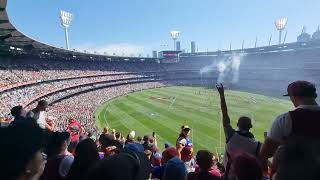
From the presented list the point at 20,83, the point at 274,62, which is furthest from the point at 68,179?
the point at 274,62

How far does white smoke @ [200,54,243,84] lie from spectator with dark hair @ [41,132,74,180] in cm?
9454

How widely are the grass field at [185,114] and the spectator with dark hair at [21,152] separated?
2923cm

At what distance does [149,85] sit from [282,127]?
85.0m

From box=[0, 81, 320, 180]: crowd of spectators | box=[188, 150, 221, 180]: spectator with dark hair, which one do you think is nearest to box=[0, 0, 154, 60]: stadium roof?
box=[0, 81, 320, 180]: crowd of spectators

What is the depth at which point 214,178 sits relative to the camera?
470 centimetres

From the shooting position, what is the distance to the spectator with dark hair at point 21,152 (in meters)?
2.45

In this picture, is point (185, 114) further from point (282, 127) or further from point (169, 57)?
point (169, 57)

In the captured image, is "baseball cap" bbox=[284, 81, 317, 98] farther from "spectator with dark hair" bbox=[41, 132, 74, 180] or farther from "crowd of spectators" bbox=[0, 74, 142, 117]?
"crowd of spectators" bbox=[0, 74, 142, 117]

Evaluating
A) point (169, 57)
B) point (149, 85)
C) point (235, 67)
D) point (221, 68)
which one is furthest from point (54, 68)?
point (221, 68)

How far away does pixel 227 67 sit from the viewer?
111 metres

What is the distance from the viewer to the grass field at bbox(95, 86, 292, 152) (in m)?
36.9

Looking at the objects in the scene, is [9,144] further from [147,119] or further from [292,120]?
[147,119]

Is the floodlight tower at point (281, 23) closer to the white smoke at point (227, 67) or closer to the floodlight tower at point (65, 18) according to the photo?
the white smoke at point (227, 67)

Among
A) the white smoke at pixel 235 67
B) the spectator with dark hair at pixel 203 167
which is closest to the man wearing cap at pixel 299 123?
the spectator with dark hair at pixel 203 167
